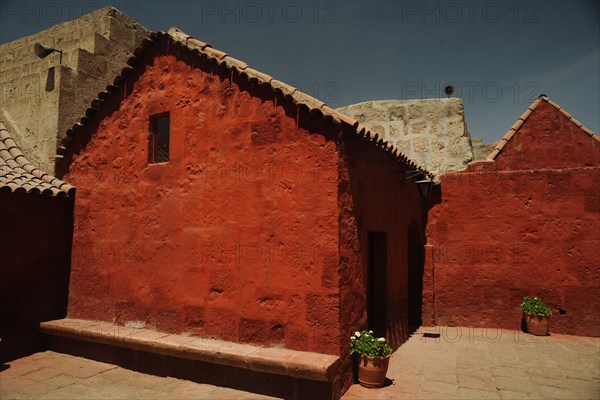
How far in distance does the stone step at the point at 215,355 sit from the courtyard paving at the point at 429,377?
0.56 ft

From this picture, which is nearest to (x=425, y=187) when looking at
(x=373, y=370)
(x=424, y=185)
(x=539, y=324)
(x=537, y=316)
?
(x=424, y=185)

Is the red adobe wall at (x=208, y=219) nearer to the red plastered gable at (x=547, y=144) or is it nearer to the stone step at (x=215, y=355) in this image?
the stone step at (x=215, y=355)

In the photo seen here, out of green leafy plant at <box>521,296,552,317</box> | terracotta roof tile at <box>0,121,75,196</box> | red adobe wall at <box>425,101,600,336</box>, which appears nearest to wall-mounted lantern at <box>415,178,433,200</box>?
red adobe wall at <box>425,101,600,336</box>

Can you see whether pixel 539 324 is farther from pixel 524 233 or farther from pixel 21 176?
pixel 21 176

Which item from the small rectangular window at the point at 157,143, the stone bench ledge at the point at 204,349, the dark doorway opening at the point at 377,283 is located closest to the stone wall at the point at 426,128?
the dark doorway opening at the point at 377,283

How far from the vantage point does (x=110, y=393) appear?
229 inches

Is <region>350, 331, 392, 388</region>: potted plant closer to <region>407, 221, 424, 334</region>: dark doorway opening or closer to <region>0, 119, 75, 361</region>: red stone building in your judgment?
<region>407, 221, 424, 334</region>: dark doorway opening

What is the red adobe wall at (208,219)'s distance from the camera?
5742 millimetres

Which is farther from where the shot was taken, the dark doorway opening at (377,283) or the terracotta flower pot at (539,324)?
the terracotta flower pot at (539,324)

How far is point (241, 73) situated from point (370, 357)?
174 inches

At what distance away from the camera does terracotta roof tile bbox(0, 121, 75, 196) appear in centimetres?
723

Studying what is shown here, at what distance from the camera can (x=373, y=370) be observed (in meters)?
5.71

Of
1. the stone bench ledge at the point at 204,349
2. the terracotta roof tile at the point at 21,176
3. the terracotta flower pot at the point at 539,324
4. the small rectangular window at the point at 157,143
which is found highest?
the small rectangular window at the point at 157,143

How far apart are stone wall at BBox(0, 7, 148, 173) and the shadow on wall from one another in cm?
117
